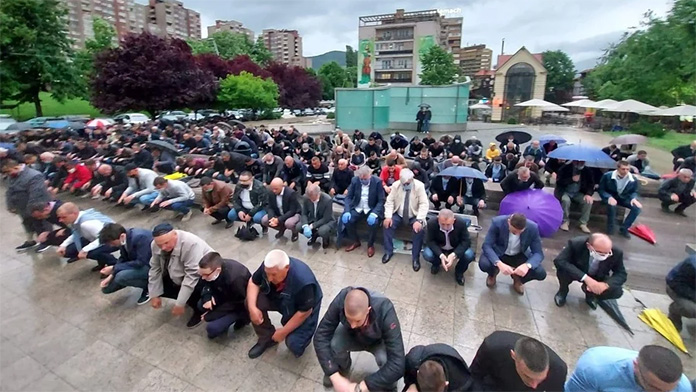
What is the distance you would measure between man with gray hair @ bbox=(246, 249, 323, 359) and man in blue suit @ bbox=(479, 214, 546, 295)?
8.56 feet

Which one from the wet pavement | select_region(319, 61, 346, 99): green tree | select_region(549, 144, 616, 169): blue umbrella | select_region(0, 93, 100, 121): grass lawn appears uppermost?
select_region(319, 61, 346, 99): green tree

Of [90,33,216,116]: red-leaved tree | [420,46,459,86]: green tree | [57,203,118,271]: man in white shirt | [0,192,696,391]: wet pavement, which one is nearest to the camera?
[0,192,696,391]: wet pavement

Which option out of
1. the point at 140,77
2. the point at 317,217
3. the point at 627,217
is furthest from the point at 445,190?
the point at 140,77

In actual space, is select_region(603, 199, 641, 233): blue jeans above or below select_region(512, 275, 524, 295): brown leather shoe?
above

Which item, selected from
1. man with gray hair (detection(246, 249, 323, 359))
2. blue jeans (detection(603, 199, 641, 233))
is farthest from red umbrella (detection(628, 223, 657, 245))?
man with gray hair (detection(246, 249, 323, 359))

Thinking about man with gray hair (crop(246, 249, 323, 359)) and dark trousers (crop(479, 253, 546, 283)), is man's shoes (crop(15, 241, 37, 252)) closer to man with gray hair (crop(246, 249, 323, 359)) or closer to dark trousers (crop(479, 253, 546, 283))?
man with gray hair (crop(246, 249, 323, 359))

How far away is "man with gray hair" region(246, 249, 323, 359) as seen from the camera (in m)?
3.27

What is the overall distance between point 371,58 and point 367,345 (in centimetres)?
7423

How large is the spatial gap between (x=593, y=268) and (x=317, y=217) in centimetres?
423

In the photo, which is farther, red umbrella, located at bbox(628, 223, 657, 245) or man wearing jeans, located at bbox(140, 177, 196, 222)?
man wearing jeans, located at bbox(140, 177, 196, 222)

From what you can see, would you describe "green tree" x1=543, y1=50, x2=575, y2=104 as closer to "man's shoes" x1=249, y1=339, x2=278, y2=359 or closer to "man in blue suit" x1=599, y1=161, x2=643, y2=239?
"man in blue suit" x1=599, y1=161, x2=643, y2=239

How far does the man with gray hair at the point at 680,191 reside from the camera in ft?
24.0

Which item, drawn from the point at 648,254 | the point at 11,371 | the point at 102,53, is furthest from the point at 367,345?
the point at 102,53

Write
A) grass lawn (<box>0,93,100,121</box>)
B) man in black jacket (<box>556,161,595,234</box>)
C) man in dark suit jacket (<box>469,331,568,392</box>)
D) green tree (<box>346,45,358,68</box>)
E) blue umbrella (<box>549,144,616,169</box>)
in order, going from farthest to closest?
1. green tree (<box>346,45,358,68</box>)
2. grass lawn (<box>0,93,100,121</box>)
3. man in black jacket (<box>556,161,595,234</box>)
4. blue umbrella (<box>549,144,616,169</box>)
5. man in dark suit jacket (<box>469,331,568,392</box>)
